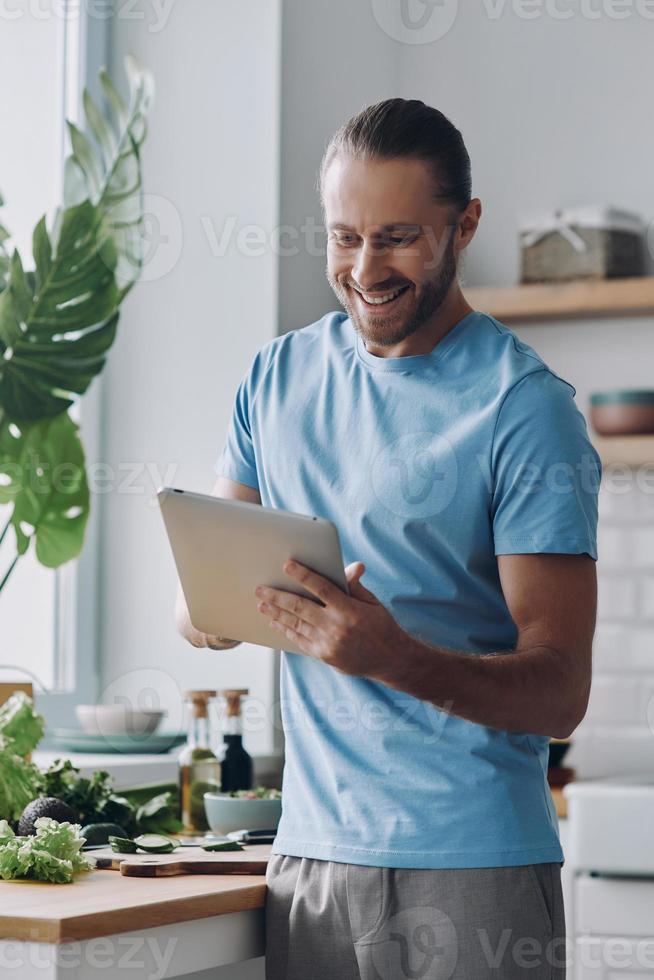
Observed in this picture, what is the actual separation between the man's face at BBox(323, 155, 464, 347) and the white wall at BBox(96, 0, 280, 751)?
1.42 m

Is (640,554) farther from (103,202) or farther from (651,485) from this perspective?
(103,202)

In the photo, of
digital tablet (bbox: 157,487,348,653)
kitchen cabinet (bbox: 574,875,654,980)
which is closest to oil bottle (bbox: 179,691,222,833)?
digital tablet (bbox: 157,487,348,653)

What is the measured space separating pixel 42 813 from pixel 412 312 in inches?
31.6

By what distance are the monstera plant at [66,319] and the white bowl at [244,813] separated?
0.73 m

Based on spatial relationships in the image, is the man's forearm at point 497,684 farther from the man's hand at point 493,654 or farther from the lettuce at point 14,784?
the lettuce at point 14,784

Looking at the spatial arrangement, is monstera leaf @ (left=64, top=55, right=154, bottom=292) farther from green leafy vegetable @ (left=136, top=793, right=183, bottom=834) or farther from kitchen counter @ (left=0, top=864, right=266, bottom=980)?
kitchen counter @ (left=0, top=864, right=266, bottom=980)

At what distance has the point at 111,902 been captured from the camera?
133cm

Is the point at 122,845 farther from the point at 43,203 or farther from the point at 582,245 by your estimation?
the point at 582,245

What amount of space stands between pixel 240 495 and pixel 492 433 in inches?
14.8

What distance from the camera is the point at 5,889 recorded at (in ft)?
4.72

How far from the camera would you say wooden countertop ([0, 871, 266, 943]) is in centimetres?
122

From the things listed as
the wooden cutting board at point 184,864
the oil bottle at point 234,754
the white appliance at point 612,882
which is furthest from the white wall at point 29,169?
the wooden cutting board at point 184,864

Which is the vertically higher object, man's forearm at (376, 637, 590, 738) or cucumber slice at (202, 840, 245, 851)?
man's forearm at (376, 637, 590, 738)

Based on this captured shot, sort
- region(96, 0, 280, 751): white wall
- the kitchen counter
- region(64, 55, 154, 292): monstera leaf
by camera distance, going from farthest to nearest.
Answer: region(96, 0, 280, 751): white wall → region(64, 55, 154, 292): monstera leaf → the kitchen counter
